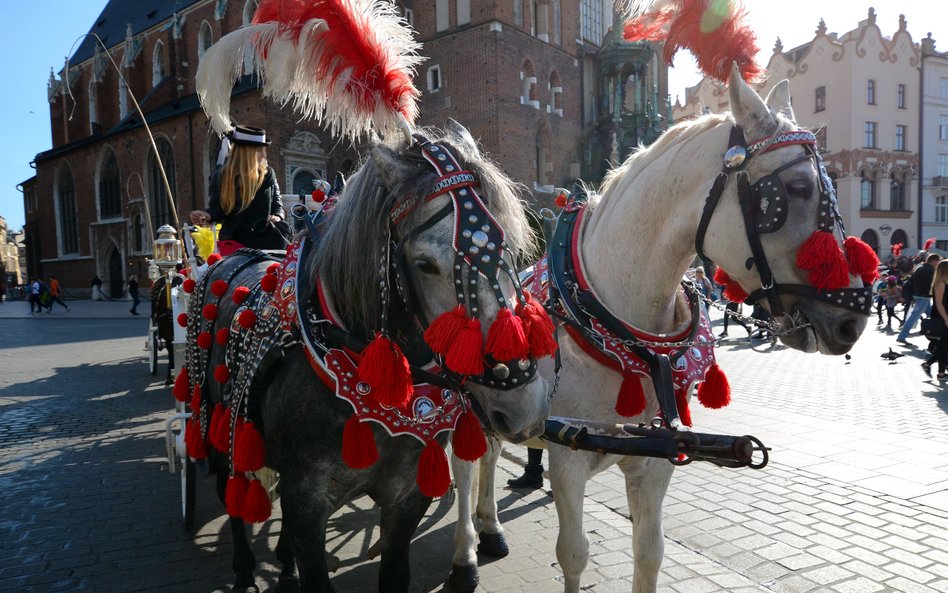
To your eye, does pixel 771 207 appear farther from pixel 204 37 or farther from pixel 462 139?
pixel 204 37

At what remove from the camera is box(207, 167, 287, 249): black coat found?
3.80 metres

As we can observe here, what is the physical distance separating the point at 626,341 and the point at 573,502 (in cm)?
70

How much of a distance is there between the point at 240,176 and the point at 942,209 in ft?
167

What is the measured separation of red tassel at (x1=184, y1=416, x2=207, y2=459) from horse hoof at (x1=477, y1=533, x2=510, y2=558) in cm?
185

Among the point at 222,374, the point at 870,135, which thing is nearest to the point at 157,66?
the point at 222,374

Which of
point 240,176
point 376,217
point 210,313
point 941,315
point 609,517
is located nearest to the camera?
point 376,217

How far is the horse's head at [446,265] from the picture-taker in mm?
1659

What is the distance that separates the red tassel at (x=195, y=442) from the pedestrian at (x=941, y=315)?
1047 cm

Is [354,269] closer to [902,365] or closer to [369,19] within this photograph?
[369,19]

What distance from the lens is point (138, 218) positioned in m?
33.9

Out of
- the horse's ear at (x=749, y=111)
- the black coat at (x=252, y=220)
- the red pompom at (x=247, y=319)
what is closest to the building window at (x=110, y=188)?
the black coat at (x=252, y=220)

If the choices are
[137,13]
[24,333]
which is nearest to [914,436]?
[24,333]

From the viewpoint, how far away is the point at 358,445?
1.92 m

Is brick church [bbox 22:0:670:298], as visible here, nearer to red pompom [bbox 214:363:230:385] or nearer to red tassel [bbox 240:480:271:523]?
red pompom [bbox 214:363:230:385]
